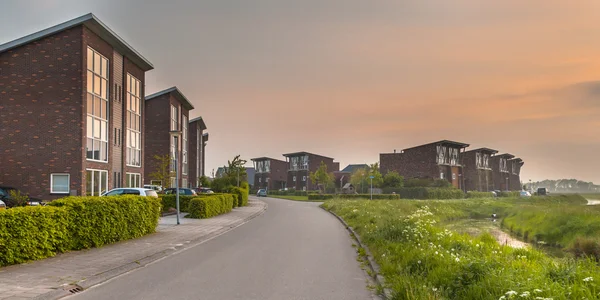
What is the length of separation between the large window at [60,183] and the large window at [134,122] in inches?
340

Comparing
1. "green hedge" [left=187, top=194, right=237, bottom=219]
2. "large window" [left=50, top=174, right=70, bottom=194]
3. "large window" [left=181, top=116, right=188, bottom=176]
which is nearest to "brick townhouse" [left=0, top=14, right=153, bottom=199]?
"large window" [left=50, top=174, right=70, bottom=194]

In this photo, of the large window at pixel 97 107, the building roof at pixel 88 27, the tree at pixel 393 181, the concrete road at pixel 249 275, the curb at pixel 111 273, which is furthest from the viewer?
the tree at pixel 393 181

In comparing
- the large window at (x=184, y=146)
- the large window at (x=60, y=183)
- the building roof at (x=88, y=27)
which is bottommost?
the large window at (x=60, y=183)

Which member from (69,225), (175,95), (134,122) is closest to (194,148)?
(175,95)

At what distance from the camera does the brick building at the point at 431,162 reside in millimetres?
78812

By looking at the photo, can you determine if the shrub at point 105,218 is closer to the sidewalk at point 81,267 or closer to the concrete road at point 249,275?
the sidewalk at point 81,267

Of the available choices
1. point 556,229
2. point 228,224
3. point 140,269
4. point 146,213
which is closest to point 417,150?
point 556,229

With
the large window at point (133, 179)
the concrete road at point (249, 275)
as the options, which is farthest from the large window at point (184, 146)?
Answer: the concrete road at point (249, 275)

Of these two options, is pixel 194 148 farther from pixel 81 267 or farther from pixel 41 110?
pixel 81 267

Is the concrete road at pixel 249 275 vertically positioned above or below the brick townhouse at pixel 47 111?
below

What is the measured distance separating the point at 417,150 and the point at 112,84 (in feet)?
197

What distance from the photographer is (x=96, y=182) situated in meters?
30.1

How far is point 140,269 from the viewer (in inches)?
417

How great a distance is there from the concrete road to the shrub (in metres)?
2.43
